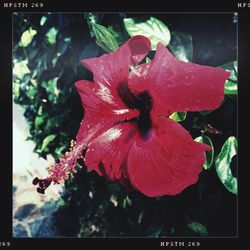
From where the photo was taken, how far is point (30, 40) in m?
1.27

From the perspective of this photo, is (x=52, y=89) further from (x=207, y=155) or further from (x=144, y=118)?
(x=207, y=155)

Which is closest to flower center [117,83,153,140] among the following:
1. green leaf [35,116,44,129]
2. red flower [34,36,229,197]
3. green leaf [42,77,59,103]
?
red flower [34,36,229,197]

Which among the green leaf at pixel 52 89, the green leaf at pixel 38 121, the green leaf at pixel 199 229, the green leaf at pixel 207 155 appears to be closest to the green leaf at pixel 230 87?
the green leaf at pixel 207 155

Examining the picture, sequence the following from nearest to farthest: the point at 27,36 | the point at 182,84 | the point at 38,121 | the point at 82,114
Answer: the point at 182,84, the point at 82,114, the point at 27,36, the point at 38,121

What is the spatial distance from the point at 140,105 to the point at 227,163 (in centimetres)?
23

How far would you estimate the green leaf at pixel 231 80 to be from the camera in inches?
41.5

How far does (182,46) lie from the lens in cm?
105

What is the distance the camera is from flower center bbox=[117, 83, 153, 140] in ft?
3.35

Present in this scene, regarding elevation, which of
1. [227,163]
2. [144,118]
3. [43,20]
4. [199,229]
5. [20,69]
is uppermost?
[43,20]

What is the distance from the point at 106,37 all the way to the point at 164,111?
0.20 meters

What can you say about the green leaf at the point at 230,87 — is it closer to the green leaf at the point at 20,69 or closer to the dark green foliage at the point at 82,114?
the dark green foliage at the point at 82,114

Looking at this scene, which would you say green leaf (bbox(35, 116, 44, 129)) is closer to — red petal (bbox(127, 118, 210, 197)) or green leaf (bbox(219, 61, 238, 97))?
red petal (bbox(127, 118, 210, 197))


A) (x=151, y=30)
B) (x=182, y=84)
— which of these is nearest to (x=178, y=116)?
(x=182, y=84)
